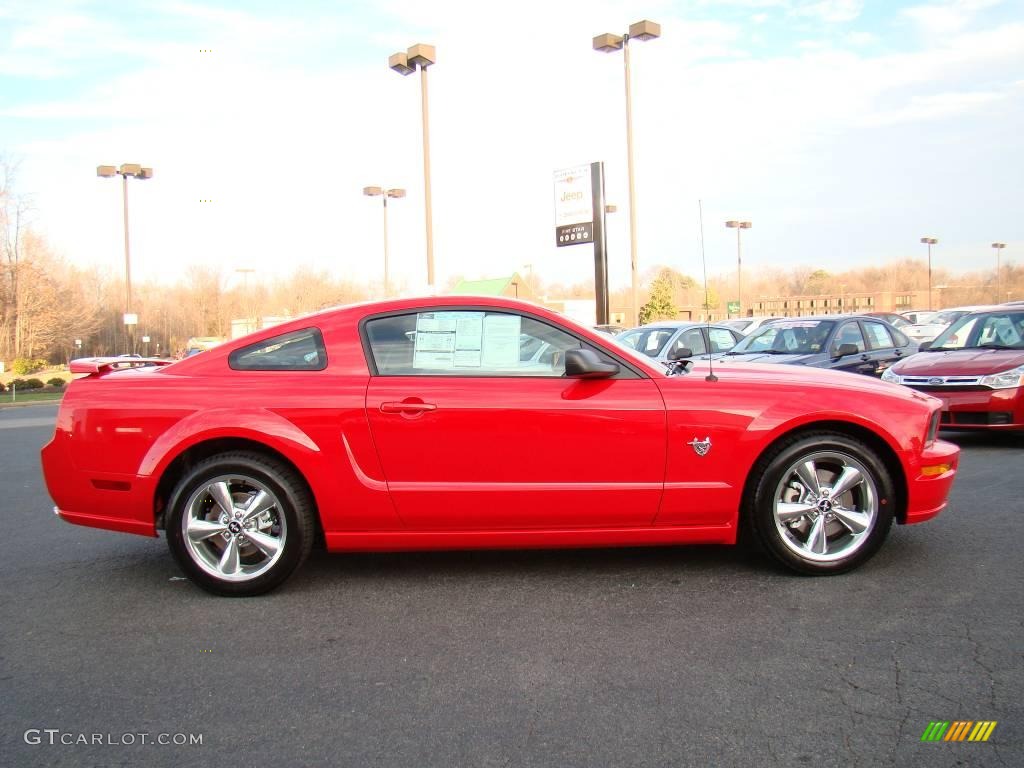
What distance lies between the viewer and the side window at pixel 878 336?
11689 millimetres

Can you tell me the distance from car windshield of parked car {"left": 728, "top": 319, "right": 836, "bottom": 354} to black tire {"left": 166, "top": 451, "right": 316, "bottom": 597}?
8710 mm

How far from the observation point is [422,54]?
1948cm

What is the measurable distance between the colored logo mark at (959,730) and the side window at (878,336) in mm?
9740

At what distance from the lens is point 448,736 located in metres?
2.71

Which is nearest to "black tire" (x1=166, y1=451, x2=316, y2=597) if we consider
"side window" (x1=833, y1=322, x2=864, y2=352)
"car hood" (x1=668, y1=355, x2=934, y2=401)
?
"car hood" (x1=668, y1=355, x2=934, y2=401)

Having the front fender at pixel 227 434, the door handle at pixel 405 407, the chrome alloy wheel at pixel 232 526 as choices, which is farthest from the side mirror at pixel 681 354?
the chrome alloy wheel at pixel 232 526

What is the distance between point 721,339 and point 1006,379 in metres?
6.74

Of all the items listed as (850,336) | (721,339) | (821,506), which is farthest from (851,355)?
(821,506)

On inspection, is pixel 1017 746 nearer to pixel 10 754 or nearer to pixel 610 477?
pixel 610 477

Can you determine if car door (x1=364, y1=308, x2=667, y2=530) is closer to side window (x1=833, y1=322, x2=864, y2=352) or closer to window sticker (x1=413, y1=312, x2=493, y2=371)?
window sticker (x1=413, y1=312, x2=493, y2=371)

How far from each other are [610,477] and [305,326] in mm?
1812

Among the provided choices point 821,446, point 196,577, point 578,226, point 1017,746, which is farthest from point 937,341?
point 578,226

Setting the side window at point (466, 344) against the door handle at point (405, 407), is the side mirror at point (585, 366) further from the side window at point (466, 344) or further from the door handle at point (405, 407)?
the door handle at point (405, 407)

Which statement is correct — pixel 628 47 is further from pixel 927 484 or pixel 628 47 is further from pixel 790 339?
pixel 927 484
